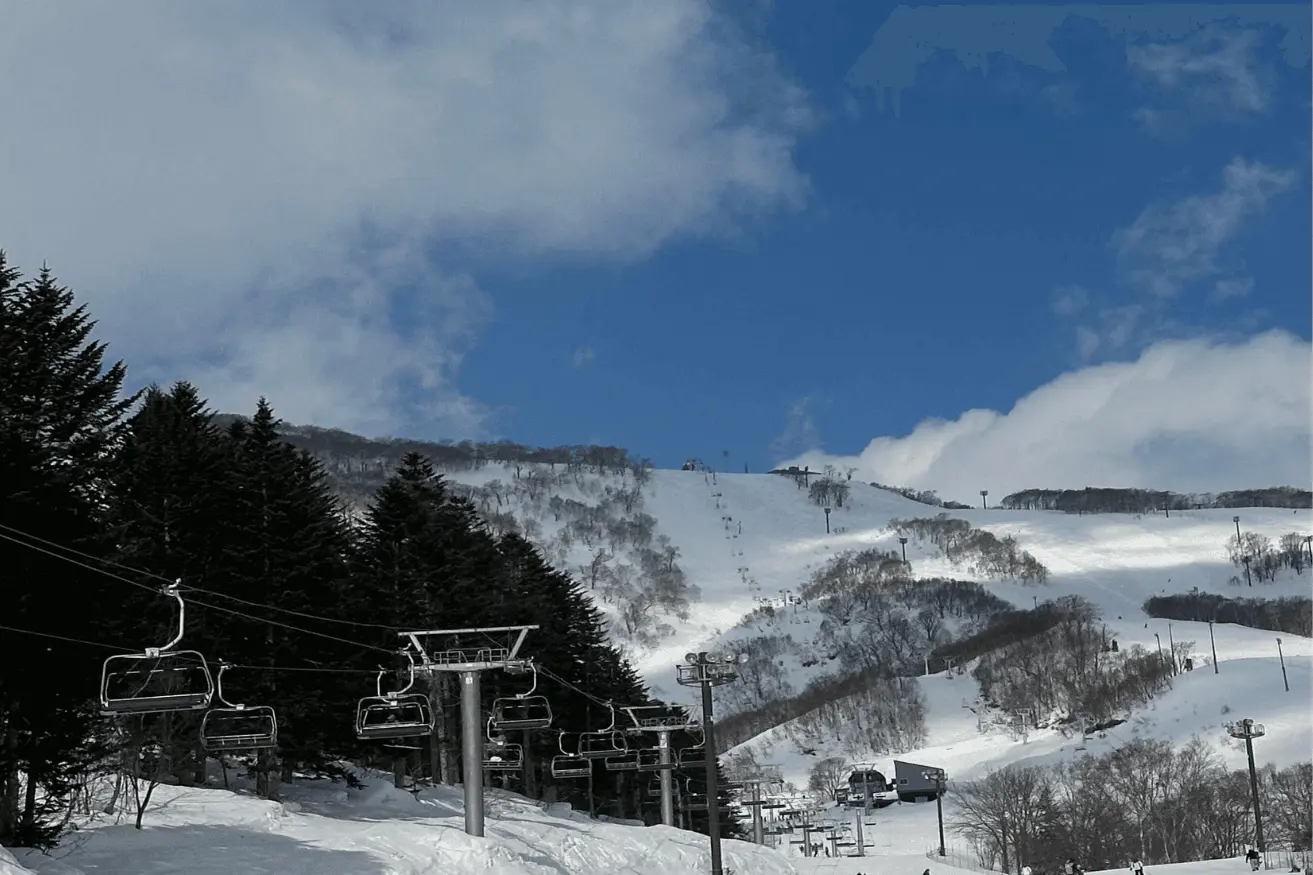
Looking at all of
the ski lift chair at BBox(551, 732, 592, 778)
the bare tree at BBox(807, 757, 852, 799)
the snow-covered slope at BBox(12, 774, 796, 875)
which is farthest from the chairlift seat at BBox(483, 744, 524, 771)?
the bare tree at BBox(807, 757, 852, 799)

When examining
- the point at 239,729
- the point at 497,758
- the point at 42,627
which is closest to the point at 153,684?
the point at 239,729

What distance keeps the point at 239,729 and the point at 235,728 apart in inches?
52.8

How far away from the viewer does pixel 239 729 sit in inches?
1714

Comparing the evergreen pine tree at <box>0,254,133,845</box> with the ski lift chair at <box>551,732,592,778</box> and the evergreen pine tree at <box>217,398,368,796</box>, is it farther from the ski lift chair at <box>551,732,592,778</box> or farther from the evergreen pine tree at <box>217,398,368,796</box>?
the ski lift chair at <box>551,732,592,778</box>

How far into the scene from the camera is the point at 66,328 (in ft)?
139

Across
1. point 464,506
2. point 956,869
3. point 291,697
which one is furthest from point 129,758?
point 956,869

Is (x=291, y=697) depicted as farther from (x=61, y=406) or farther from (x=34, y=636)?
(x=34, y=636)

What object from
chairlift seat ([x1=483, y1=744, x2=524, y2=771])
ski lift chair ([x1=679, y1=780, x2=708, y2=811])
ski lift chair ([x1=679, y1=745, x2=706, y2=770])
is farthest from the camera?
ski lift chair ([x1=679, y1=780, x2=708, y2=811])

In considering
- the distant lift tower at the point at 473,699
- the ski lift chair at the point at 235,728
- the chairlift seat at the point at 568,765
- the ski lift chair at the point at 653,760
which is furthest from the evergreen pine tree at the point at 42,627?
the ski lift chair at the point at 653,760

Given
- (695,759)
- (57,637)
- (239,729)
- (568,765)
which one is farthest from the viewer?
(695,759)

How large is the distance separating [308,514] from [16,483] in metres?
19.5

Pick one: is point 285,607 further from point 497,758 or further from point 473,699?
point 497,758

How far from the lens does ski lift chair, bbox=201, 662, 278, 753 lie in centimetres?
3109

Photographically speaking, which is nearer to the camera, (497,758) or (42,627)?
(42,627)
